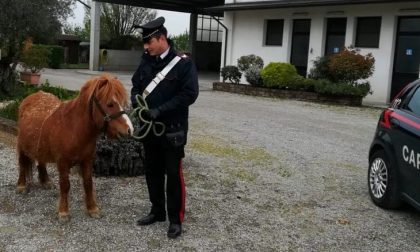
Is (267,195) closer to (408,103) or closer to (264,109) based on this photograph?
(408,103)

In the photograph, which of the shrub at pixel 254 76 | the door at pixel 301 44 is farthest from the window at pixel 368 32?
the shrub at pixel 254 76

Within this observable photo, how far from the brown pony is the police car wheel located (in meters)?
2.98

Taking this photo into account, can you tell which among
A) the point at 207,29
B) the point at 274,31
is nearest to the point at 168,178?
the point at 274,31

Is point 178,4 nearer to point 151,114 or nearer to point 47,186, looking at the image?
point 47,186

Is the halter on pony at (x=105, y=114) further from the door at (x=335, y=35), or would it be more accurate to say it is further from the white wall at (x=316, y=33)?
the door at (x=335, y=35)

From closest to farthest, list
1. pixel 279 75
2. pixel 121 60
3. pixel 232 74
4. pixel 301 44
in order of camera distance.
Result: pixel 279 75 < pixel 232 74 < pixel 301 44 < pixel 121 60

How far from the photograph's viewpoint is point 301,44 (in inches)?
854

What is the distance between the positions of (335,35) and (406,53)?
324cm

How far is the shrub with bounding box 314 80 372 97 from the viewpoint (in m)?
16.5

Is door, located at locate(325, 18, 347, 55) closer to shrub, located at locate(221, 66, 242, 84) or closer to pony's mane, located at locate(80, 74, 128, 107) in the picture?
shrub, located at locate(221, 66, 242, 84)

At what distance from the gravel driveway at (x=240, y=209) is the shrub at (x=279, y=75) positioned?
365 inches

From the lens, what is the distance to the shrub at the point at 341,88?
16469 millimetres

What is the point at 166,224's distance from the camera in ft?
16.2

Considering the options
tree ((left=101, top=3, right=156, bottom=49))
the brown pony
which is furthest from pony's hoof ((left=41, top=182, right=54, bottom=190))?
tree ((left=101, top=3, right=156, bottom=49))
